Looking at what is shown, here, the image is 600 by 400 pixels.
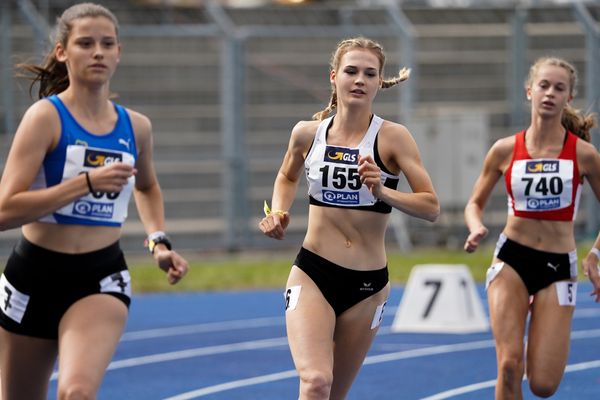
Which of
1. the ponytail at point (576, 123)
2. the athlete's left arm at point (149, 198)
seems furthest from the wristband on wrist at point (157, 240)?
the ponytail at point (576, 123)

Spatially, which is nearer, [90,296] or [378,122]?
[90,296]

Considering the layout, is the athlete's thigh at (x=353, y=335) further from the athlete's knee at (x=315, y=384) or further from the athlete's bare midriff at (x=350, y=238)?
the athlete's knee at (x=315, y=384)

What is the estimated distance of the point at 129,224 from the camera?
19.4 metres

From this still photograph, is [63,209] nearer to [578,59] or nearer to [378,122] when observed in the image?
[378,122]

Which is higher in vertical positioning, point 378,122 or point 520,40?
point 520,40

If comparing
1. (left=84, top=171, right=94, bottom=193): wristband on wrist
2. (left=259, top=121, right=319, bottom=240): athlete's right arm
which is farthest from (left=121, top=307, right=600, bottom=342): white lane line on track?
(left=84, top=171, right=94, bottom=193): wristband on wrist

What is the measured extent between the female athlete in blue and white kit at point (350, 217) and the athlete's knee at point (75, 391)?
1358 mm

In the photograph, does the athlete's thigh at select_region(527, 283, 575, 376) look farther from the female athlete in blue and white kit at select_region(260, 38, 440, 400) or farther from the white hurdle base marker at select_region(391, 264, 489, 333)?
the white hurdle base marker at select_region(391, 264, 489, 333)

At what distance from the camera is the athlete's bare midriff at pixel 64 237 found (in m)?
5.46

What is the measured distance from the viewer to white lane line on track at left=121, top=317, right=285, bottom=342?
12.4 meters

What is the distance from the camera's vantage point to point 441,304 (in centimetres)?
1257

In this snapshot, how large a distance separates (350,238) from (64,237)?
160 centimetres

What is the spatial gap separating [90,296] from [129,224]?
14075mm

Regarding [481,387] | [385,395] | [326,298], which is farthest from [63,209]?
[481,387]
